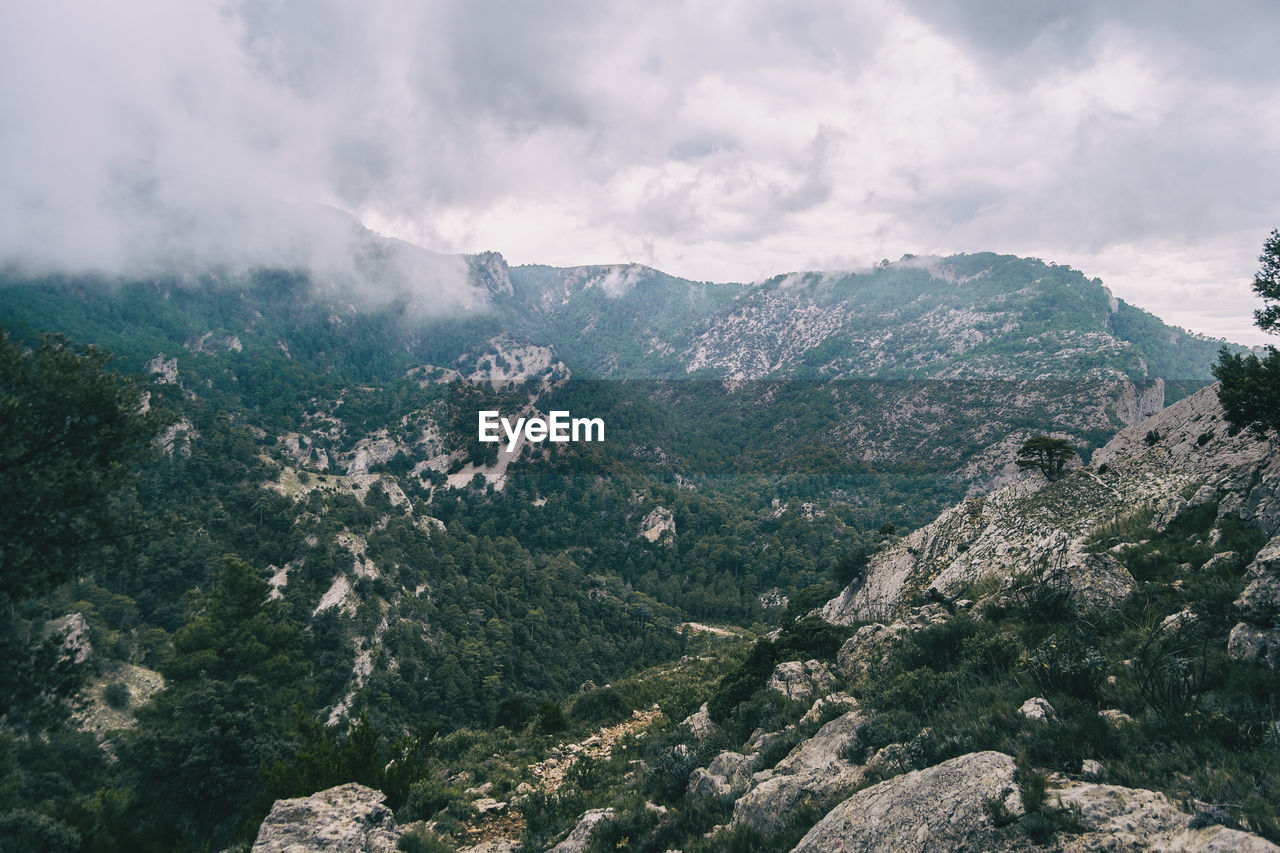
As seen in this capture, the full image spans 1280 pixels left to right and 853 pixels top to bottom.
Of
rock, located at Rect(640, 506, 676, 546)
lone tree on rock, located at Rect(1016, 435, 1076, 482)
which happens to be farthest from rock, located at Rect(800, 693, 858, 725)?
rock, located at Rect(640, 506, 676, 546)

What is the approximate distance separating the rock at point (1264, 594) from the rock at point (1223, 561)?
12.1ft

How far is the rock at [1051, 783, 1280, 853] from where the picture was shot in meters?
4.96

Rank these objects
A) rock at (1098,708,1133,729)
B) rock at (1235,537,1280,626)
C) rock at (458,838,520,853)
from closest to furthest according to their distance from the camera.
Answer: rock at (1098,708,1133,729), rock at (1235,537,1280,626), rock at (458,838,520,853)

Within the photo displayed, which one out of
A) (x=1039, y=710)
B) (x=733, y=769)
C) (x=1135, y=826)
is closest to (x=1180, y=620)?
(x=1039, y=710)

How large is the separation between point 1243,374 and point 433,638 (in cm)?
7817

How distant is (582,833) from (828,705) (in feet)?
24.2

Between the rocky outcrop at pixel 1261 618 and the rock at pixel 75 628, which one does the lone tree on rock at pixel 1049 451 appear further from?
the rock at pixel 75 628

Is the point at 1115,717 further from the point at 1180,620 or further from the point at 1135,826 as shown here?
the point at 1180,620

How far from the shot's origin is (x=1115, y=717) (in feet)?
26.8

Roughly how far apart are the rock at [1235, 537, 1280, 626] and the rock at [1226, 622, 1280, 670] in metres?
0.22

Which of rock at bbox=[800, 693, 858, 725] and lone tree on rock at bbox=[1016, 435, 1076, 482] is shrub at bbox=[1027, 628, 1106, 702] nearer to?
rock at bbox=[800, 693, 858, 725]

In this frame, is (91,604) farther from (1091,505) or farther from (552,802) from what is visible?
(1091,505)

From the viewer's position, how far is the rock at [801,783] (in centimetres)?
948

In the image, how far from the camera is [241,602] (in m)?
31.8
